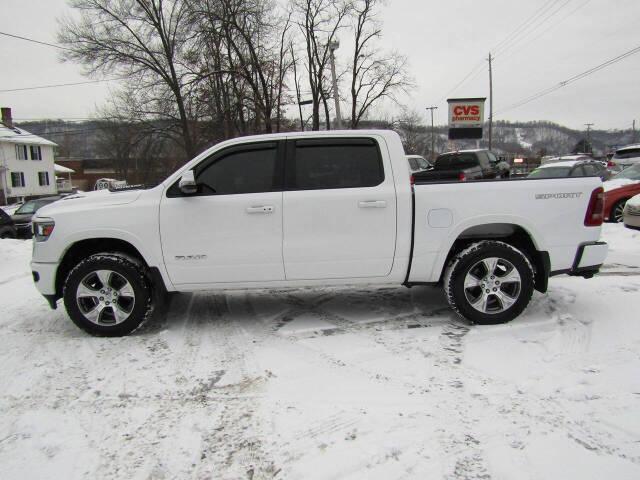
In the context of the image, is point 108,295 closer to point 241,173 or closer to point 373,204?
point 241,173

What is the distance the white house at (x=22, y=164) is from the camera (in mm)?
46312

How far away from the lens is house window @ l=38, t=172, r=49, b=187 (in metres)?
52.9

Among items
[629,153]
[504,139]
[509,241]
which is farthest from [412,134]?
[509,241]

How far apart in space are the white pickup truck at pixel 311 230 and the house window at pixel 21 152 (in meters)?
55.0

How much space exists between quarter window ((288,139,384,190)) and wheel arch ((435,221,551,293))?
39.8 inches

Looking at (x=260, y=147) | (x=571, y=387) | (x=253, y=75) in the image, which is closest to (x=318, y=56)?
(x=253, y=75)

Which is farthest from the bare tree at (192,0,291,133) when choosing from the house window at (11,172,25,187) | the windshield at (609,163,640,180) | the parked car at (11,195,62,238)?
the house window at (11,172,25,187)

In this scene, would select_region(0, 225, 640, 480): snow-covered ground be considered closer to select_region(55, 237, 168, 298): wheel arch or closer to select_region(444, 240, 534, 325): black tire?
select_region(444, 240, 534, 325): black tire

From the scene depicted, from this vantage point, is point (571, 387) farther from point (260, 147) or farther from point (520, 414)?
point (260, 147)

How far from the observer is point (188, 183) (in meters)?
4.02

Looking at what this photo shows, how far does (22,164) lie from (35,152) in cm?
274

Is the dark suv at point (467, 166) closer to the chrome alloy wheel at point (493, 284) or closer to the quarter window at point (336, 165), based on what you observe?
the chrome alloy wheel at point (493, 284)

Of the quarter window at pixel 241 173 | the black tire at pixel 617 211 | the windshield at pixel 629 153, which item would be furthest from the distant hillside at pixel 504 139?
the quarter window at pixel 241 173

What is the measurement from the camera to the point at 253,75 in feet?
88.1
